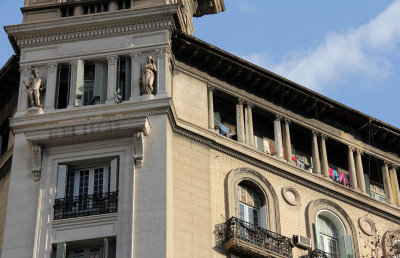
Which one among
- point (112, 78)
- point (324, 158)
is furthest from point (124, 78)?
point (324, 158)

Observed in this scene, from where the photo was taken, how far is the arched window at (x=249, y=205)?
3700 cm

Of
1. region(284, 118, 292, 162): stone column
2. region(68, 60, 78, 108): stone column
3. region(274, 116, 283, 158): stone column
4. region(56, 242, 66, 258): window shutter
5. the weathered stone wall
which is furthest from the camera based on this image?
region(284, 118, 292, 162): stone column

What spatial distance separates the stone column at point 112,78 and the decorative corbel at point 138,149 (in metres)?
2.16

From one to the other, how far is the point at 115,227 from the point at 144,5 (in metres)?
10.3

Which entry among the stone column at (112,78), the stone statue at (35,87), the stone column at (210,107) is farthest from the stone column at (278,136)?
the stone statue at (35,87)

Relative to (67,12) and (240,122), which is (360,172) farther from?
(67,12)

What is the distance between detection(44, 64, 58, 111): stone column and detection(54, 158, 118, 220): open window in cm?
285

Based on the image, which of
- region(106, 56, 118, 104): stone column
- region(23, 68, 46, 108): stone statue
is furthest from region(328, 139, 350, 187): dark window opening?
region(23, 68, 46, 108): stone statue

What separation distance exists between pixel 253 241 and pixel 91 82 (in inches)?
356

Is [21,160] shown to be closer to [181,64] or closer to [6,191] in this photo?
[6,191]

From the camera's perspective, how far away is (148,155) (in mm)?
34531

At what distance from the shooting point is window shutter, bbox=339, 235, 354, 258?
38.6 meters

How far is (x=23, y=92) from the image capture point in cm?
3709

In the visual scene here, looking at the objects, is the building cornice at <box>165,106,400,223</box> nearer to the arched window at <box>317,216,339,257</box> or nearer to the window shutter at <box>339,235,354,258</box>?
the arched window at <box>317,216,339,257</box>
